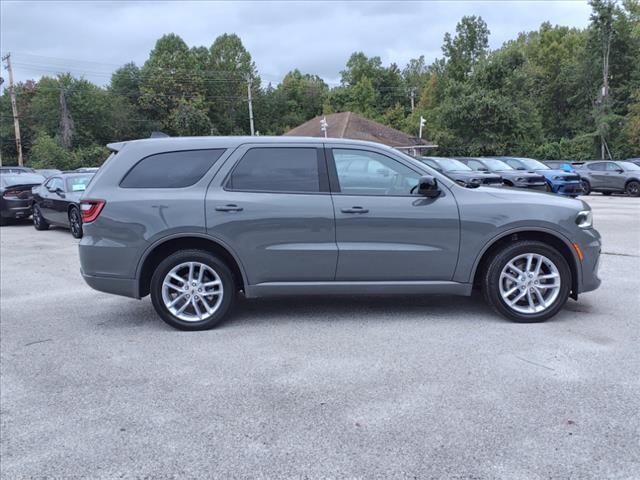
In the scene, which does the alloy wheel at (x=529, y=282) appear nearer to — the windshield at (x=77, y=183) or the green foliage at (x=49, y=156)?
the windshield at (x=77, y=183)

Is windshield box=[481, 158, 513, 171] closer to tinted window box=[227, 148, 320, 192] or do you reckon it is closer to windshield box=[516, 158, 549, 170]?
windshield box=[516, 158, 549, 170]

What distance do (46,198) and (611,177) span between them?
21.4m

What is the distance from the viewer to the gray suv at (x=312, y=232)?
5.29 m

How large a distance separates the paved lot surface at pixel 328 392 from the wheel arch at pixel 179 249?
48 centimetres

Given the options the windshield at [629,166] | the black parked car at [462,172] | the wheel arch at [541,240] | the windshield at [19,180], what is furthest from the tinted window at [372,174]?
the windshield at [629,166]

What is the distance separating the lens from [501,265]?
209 inches

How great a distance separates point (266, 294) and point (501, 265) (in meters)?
2.23

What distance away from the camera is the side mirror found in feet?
17.1

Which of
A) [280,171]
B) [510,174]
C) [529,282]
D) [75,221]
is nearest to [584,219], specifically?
[529,282]

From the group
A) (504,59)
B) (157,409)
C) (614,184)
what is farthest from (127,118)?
(157,409)

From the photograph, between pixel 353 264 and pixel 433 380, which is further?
pixel 353 264

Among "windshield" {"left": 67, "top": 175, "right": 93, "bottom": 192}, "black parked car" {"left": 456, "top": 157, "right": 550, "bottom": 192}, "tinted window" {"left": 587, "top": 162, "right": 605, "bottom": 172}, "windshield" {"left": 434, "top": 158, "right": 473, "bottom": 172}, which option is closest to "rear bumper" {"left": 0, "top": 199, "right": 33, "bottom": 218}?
"windshield" {"left": 67, "top": 175, "right": 93, "bottom": 192}

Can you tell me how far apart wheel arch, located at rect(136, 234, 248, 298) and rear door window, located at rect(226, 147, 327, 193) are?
22.5 inches

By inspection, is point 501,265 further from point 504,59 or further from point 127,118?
point 127,118
